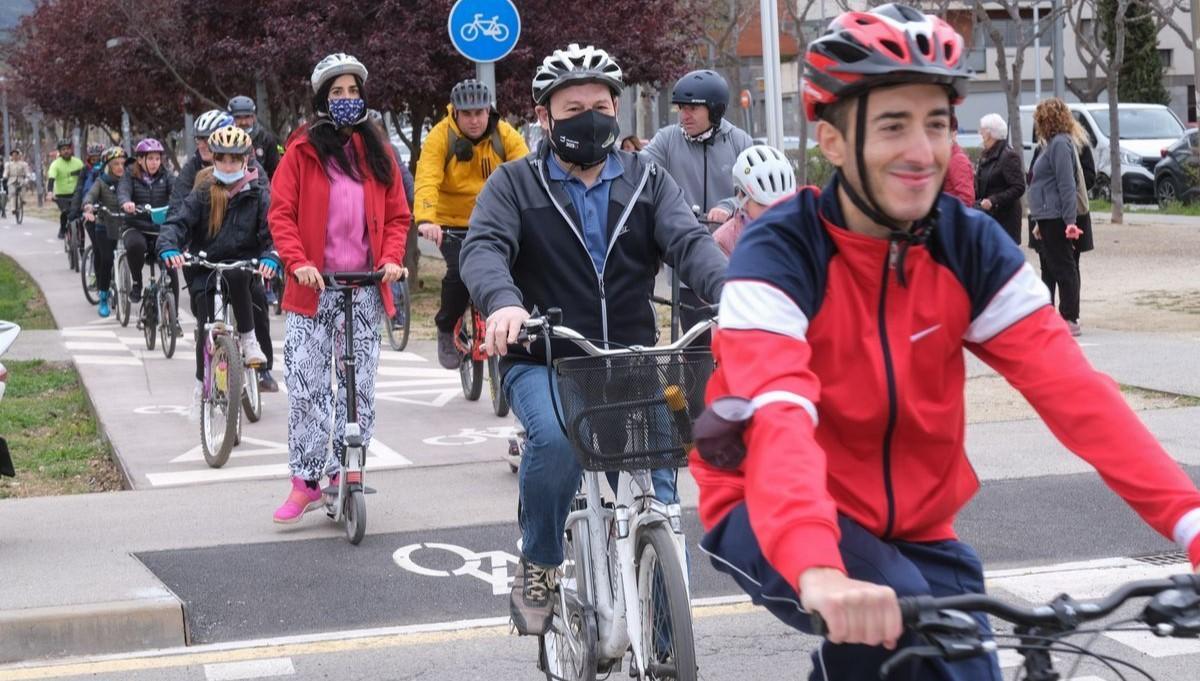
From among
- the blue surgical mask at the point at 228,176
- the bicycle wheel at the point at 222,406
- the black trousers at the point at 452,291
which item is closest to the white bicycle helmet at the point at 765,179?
the bicycle wheel at the point at 222,406

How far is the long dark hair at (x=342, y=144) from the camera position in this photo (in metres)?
7.70

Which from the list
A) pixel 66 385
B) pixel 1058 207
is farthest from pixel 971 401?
pixel 66 385

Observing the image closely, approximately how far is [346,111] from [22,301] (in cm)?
1589

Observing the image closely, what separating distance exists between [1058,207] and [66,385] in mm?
8067

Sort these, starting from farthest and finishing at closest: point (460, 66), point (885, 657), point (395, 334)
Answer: point (460, 66) → point (395, 334) → point (885, 657)

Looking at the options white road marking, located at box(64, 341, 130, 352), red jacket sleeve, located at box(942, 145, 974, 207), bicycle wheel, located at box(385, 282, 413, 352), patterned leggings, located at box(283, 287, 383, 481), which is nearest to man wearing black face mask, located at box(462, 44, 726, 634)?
patterned leggings, located at box(283, 287, 383, 481)

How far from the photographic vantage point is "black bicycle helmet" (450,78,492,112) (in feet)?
34.1

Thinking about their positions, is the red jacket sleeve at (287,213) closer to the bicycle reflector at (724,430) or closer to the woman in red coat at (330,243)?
the woman in red coat at (330,243)

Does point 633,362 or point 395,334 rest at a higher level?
point 633,362

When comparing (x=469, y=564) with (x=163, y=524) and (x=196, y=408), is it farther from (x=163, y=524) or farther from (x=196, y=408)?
(x=196, y=408)

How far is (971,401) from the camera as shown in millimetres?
11367

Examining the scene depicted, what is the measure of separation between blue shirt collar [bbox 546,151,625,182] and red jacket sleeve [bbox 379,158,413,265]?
270 centimetres

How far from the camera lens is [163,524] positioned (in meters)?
8.08

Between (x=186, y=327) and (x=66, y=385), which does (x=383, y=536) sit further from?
(x=186, y=327)
